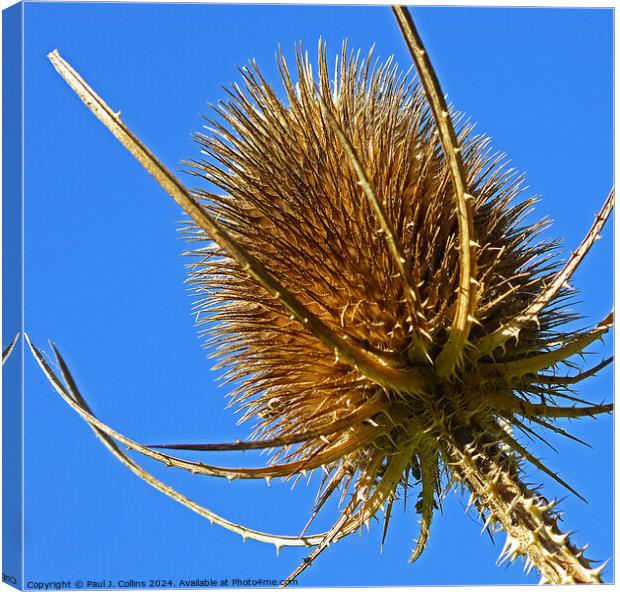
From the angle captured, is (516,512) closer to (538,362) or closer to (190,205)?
(538,362)

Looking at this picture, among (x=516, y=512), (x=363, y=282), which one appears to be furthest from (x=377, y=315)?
(x=516, y=512)

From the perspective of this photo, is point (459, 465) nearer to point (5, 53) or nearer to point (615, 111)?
point (615, 111)

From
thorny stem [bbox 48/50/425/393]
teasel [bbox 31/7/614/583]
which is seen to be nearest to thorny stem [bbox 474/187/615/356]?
teasel [bbox 31/7/614/583]

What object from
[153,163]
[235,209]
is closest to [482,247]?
[235,209]

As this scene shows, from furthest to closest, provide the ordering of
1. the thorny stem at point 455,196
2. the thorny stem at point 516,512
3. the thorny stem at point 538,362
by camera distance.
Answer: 1. the thorny stem at point 538,362
2. the thorny stem at point 516,512
3. the thorny stem at point 455,196

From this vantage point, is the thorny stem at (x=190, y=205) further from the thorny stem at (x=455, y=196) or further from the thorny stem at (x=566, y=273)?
the thorny stem at (x=566, y=273)

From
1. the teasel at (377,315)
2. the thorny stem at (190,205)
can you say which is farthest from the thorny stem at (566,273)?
the thorny stem at (190,205)

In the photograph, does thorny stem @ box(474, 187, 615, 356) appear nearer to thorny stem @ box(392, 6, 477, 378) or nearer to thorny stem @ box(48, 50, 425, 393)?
thorny stem @ box(392, 6, 477, 378)

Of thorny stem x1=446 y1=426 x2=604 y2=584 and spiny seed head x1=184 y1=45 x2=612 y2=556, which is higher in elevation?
spiny seed head x1=184 y1=45 x2=612 y2=556

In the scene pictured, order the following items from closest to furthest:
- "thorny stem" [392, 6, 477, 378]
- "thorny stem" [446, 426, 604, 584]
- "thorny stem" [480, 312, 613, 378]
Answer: "thorny stem" [392, 6, 477, 378] → "thorny stem" [446, 426, 604, 584] → "thorny stem" [480, 312, 613, 378]
